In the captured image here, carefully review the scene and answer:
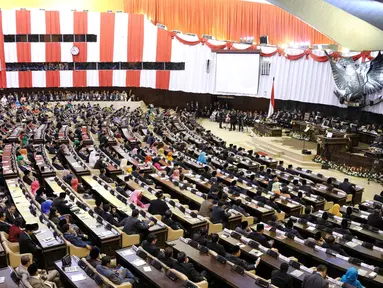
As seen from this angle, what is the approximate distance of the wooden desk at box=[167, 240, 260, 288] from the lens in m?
6.73

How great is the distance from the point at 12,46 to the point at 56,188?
23.6 m

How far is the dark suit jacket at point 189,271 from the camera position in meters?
6.82

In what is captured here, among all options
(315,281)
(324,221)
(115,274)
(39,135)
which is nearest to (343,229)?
(324,221)

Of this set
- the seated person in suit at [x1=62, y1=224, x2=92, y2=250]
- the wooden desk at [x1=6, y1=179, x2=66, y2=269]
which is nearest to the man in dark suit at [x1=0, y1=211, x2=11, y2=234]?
the wooden desk at [x1=6, y1=179, x2=66, y2=269]

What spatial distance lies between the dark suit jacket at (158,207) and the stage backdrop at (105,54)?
20.5 meters

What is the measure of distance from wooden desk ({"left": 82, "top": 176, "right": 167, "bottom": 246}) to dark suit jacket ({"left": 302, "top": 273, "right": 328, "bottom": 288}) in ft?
12.0

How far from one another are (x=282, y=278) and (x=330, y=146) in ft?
43.6

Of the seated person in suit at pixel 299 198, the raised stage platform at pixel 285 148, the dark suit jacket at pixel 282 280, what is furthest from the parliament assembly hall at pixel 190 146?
the seated person in suit at pixel 299 198

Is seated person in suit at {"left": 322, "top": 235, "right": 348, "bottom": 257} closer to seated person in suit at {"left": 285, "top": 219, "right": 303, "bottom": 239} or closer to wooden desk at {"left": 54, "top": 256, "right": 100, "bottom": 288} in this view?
seated person in suit at {"left": 285, "top": 219, "right": 303, "bottom": 239}

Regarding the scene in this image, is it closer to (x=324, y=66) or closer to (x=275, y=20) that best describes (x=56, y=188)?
(x=324, y=66)

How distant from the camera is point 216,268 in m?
7.22

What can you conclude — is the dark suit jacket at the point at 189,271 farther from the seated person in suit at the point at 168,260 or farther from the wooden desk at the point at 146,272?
the wooden desk at the point at 146,272

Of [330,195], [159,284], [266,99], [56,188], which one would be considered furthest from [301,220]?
[266,99]

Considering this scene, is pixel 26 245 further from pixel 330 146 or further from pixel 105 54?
pixel 105 54
